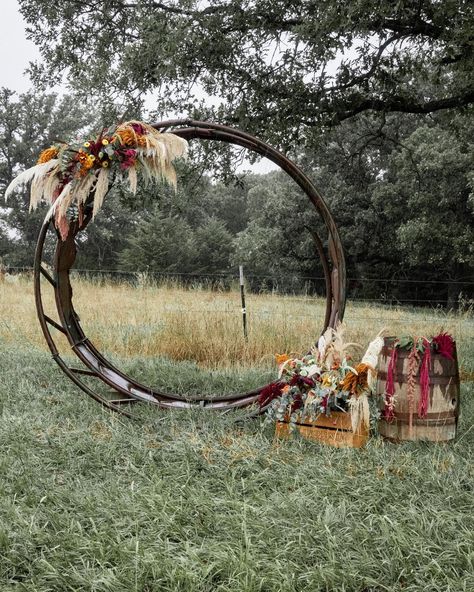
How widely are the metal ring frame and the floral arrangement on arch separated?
275mm

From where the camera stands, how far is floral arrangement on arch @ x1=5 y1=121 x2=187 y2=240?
4.81 metres

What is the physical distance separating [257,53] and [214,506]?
578 centimetres

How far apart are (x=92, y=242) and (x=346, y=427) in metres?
26.2

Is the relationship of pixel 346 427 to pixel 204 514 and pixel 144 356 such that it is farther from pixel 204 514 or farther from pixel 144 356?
pixel 144 356

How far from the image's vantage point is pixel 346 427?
13.5 ft

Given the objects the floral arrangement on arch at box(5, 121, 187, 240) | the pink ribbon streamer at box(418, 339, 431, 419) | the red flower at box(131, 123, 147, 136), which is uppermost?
the red flower at box(131, 123, 147, 136)

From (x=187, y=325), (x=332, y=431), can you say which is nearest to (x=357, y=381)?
(x=332, y=431)

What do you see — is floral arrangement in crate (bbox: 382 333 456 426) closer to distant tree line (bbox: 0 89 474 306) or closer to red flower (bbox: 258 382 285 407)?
red flower (bbox: 258 382 285 407)

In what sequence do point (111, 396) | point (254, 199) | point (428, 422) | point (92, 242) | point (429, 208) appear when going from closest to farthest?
point (428, 422) < point (111, 396) < point (429, 208) < point (92, 242) < point (254, 199)

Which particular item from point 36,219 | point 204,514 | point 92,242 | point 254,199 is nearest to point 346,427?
point 204,514

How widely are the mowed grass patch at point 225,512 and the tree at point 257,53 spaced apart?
12.4 ft

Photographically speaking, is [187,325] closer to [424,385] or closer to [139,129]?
[139,129]

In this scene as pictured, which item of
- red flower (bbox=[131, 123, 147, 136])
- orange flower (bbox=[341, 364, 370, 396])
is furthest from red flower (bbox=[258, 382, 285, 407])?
red flower (bbox=[131, 123, 147, 136])

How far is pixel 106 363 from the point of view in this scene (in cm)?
535
